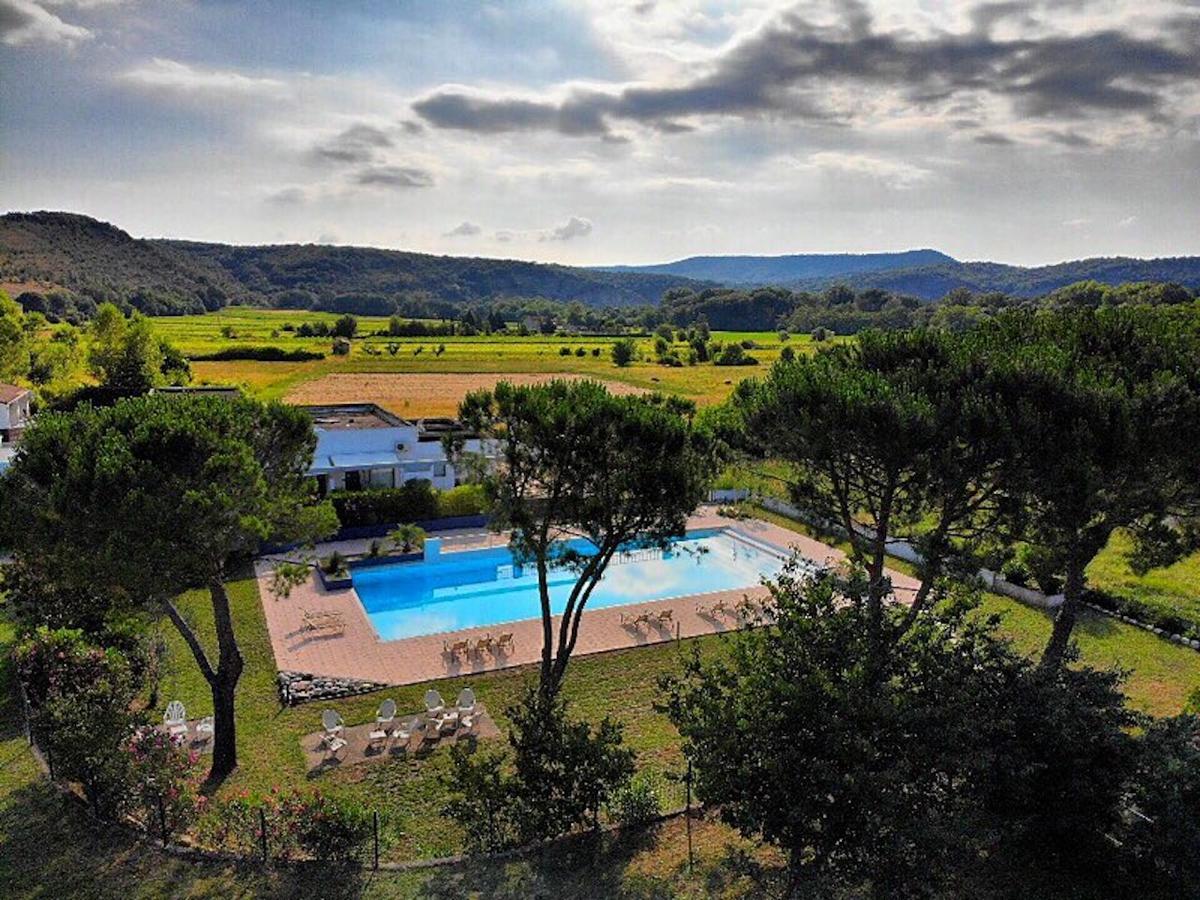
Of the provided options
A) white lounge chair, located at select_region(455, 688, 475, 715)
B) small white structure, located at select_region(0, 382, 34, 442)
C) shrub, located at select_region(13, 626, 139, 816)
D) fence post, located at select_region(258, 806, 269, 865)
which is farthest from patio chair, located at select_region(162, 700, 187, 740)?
small white structure, located at select_region(0, 382, 34, 442)

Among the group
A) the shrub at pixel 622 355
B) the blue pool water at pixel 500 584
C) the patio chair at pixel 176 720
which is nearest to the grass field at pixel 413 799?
the patio chair at pixel 176 720

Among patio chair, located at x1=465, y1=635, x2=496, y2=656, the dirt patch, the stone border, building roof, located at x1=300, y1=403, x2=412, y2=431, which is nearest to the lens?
the stone border

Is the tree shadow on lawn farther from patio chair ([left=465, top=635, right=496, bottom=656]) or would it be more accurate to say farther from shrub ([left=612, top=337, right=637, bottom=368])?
shrub ([left=612, top=337, right=637, bottom=368])

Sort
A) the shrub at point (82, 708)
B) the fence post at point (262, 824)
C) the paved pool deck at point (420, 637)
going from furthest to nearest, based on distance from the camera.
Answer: the paved pool deck at point (420, 637) < the shrub at point (82, 708) < the fence post at point (262, 824)

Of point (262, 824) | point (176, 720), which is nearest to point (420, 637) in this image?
point (176, 720)

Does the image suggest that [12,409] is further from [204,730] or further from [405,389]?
[204,730]

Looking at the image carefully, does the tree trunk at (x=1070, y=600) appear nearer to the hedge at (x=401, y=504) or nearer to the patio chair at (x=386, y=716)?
the patio chair at (x=386, y=716)

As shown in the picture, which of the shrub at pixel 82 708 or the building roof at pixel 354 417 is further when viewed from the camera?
the building roof at pixel 354 417
